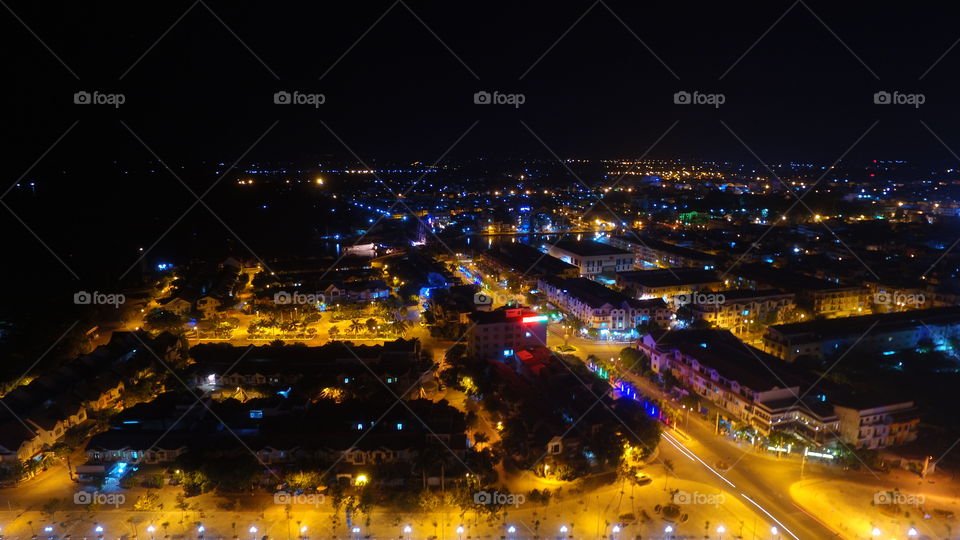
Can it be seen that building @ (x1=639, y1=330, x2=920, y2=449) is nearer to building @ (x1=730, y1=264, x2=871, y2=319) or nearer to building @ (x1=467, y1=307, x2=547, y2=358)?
building @ (x1=467, y1=307, x2=547, y2=358)

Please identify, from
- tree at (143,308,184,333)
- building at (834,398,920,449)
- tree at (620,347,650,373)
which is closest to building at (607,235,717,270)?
tree at (620,347,650,373)

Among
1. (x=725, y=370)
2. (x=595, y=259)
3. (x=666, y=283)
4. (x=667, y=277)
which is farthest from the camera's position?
(x=595, y=259)

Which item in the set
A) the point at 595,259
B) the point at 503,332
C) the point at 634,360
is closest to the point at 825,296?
the point at 595,259

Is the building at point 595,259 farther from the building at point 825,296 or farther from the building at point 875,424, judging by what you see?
the building at point 875,424

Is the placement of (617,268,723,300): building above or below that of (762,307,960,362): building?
above

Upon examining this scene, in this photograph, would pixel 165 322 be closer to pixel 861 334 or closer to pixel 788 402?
pixel 788 402

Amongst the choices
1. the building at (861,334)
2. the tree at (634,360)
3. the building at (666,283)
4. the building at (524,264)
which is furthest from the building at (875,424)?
the building at (524,264)
